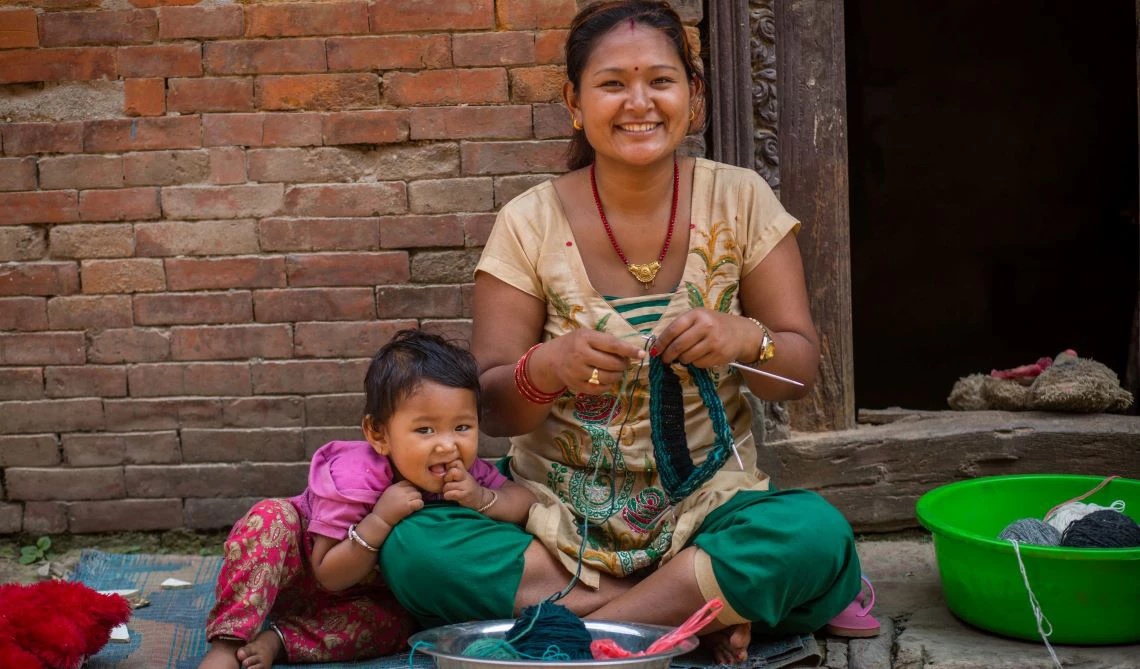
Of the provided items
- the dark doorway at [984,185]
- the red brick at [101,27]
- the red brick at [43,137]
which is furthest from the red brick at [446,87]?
the dark doorway at [984,185]

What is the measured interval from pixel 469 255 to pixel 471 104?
0.43 m

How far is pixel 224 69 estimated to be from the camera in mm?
3369

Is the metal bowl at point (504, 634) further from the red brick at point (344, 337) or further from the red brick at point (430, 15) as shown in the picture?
the red brick at point (430, 15)

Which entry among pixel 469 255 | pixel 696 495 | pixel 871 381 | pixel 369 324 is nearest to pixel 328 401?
pixel 369 324

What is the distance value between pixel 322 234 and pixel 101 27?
86 cm

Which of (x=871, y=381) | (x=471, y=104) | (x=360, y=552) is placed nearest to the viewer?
(x=360, y=552)

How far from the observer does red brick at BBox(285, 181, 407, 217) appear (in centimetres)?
339

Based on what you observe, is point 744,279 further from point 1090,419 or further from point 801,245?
point 1090,419

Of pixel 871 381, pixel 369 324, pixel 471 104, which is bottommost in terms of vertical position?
pixel 871 381

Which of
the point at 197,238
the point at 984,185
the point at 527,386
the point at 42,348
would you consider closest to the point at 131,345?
the point at 42,348

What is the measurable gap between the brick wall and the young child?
779 millimetres

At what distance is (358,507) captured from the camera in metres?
2.62

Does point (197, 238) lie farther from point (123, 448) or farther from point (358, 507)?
point (358, 507)

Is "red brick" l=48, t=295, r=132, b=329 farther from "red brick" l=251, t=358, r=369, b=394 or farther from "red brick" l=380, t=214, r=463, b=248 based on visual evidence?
"red brick" l=380, t=214, r=463, b=248
